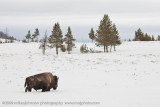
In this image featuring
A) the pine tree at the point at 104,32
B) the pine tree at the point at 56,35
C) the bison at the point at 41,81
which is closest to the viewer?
the bison at the point at 41,81

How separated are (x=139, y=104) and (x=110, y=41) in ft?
164

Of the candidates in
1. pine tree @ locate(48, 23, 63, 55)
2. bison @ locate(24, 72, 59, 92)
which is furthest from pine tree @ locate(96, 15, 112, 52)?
bison @ locate(24, 72, 59, 92)

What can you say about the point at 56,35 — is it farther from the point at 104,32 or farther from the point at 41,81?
the point at 41,81

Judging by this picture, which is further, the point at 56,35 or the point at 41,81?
the point at 56,35

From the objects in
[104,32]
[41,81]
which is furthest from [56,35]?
[41,81]

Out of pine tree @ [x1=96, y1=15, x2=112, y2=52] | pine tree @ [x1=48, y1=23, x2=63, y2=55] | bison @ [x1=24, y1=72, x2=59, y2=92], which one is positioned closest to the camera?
bison @ [x1=24, y1=72, x2=59, y2=92]

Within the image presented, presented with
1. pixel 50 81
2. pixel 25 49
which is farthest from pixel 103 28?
pixel 50 81

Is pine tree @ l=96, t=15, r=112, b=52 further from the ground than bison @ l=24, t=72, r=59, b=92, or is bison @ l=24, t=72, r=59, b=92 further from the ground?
pine tree @ l=96, t=15, r=112, b=52

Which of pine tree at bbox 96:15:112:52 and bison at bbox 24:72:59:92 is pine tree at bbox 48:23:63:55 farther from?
bison at bbox 24:72:59:92

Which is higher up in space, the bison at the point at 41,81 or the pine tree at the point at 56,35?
the pine tree at the point at 56,35

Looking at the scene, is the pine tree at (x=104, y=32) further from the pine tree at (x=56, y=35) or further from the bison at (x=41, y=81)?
the bison at (x=41, y=81)

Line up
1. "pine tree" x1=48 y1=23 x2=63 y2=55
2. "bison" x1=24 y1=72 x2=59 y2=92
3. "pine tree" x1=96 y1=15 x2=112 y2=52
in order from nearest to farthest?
"bison" x1=24 y1=72 x2=59 y2=92, "pine tree" x1=96 y1=15 x2=112 y2=52, "pine tree" x1=48 y1=23 x2=63 y2=55

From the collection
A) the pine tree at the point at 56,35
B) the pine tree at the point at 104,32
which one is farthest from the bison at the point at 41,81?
the pine tree at the point at 56,35

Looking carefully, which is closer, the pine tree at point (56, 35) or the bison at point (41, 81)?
the bison at point (41, 81)
